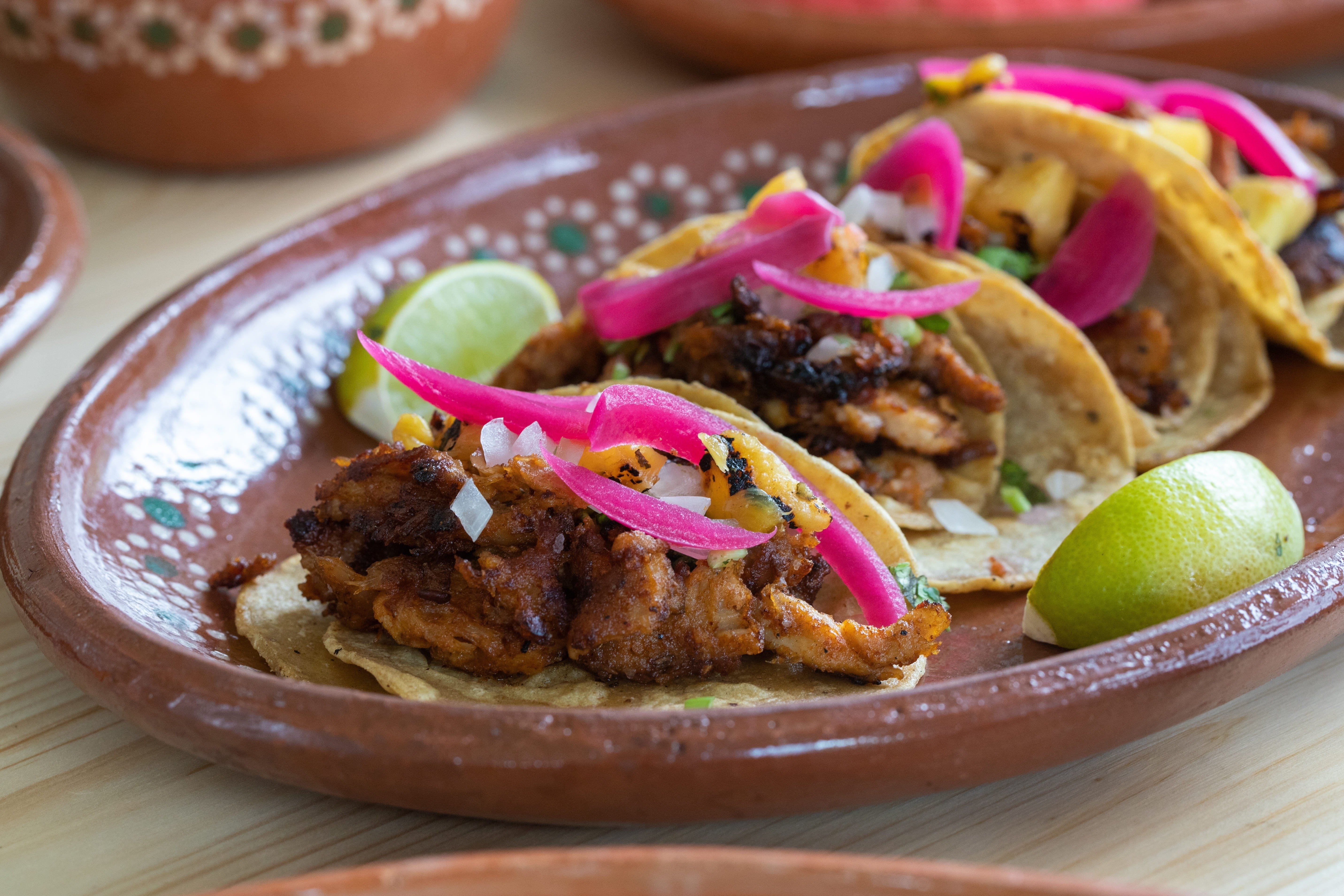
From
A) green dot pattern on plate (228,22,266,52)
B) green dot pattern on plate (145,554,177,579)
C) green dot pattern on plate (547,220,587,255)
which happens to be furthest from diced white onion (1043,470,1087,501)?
green dot pattern on plate (228,22,266,52)

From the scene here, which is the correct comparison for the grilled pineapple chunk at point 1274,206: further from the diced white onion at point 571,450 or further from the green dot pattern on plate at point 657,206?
the diced white onion at point 571,450

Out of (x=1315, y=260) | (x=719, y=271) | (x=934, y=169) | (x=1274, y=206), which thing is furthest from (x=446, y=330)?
(x=1315, y=260)

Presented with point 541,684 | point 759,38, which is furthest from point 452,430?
point 759,38

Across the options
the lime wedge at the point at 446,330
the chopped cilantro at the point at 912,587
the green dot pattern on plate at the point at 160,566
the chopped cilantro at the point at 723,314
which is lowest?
the chopped cilantro at the point at 912,587

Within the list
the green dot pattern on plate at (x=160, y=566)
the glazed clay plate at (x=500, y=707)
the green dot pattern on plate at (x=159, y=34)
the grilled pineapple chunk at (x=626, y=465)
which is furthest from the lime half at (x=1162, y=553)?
the green dot pattern on plate at (x=159, y=34)

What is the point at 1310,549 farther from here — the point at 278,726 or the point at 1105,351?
the point at 278,726

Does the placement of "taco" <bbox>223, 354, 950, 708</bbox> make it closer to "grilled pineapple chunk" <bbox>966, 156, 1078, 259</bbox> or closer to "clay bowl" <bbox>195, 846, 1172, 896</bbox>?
"clay bowl" <bbox>195, 846, 1172, 896</bbox>
